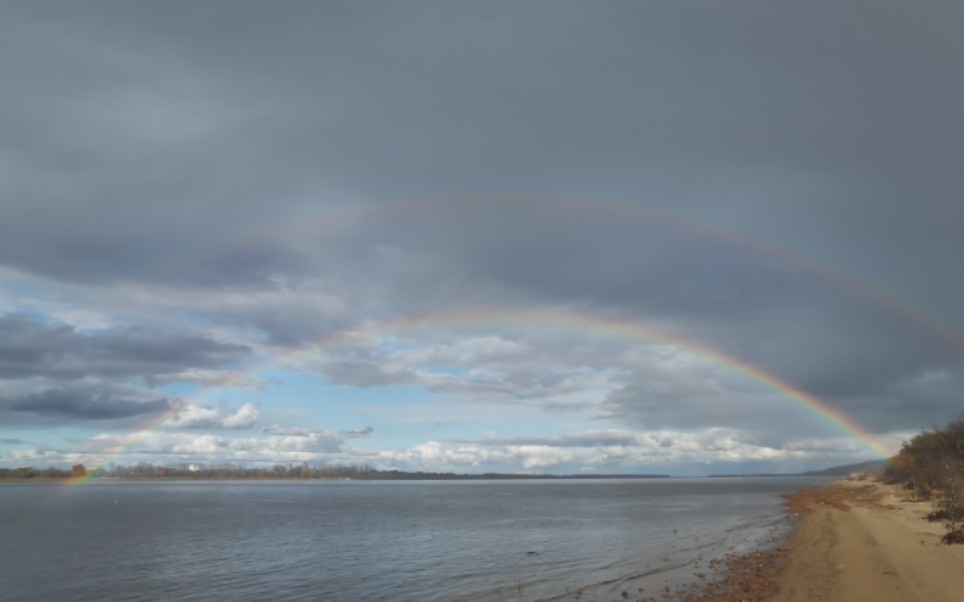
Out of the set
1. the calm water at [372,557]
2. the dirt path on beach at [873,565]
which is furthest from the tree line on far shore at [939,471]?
the calm water at [372,557]

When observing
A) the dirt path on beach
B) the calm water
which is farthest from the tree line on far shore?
the calm water

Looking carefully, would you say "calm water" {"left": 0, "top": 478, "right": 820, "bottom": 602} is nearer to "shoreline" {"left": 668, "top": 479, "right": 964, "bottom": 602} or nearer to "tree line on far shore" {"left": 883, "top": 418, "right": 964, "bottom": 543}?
"shoreline" {"left": 668, "top": 479, "right": 964, "bottom": 602}

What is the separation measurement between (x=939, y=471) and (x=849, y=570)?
39.6m

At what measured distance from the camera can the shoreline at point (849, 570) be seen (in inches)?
922

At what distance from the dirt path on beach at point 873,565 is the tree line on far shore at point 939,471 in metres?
1.29

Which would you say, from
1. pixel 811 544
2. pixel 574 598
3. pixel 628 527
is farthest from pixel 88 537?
pixel 811 544

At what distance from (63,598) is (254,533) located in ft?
112

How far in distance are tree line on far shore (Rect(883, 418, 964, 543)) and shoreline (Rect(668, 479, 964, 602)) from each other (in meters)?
1.40

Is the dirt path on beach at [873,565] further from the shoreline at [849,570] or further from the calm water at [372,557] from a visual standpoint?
the calm water at [372,557]

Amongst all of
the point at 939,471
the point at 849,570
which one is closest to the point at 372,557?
the point at 849,570

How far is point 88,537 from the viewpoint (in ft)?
213

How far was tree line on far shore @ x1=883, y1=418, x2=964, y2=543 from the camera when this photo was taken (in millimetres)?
37312

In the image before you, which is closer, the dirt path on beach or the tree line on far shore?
the dirt path on beach

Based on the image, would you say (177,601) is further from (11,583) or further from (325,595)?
(11,583)
